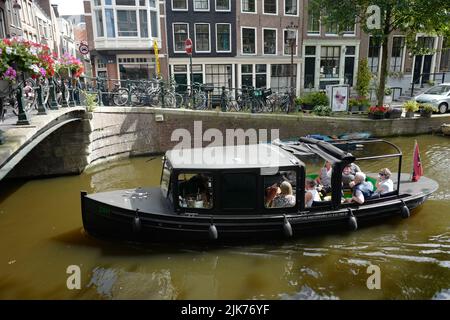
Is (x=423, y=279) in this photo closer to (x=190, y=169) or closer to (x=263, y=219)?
(x=263, y=219)

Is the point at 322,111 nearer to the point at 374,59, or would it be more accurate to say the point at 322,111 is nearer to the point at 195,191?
the point at 195,191

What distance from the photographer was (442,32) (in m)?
15.6

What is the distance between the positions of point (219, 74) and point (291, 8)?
20.8 feet

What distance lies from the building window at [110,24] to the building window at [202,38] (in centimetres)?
470

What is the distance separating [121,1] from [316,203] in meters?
17.9

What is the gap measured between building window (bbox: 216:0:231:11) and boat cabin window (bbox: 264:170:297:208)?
17.9m

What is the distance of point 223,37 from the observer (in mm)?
22234

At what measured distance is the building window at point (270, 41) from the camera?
76.4 feet

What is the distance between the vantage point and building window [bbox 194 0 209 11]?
2147cm

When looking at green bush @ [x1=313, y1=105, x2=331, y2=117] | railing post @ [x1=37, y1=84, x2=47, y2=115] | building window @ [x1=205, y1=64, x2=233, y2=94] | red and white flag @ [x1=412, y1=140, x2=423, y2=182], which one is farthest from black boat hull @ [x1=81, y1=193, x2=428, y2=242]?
building window @ [x1=205, y1=64, x2=233, y2=94]

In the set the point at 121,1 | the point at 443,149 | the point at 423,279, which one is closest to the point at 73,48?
the point at 121,1

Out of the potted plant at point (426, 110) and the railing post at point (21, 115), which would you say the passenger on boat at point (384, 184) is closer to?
the railing post at point (21, 115)

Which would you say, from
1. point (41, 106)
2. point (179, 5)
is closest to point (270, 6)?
point (179, 5)
